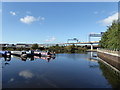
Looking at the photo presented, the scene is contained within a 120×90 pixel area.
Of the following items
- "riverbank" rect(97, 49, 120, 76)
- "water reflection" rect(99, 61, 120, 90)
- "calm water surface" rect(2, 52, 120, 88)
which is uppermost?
"riverbank" rect(97, 49, 120, 76)

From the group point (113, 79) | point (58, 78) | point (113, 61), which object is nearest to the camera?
point (58, 78)

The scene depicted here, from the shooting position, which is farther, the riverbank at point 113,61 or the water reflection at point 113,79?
the riverbank at point 113,61

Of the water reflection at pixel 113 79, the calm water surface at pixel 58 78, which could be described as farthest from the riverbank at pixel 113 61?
the calm water surface at pixel 58 78

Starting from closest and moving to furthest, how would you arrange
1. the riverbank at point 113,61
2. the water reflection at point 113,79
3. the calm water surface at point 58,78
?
the calm water surface at point 58,78 → the water reflection at point 113,79 → the riverbank at point 113,61

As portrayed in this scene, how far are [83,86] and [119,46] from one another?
25.9 metres

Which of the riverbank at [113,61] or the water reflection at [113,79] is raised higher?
the riverbank at [113,61]

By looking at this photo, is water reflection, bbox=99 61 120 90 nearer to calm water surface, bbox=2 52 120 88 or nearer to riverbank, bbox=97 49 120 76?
calm water surface, bbox=2 52 120 88

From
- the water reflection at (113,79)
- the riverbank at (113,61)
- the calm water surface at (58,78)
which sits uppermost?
the riverbank at (113,61)

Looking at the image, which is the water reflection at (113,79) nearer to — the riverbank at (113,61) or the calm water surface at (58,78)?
the calm water surface at (58,78)

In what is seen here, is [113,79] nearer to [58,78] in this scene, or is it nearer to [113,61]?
[58,78]

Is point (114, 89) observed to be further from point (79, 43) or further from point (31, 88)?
point (79, 43)

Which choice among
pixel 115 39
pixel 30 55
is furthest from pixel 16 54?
pixel 115 39

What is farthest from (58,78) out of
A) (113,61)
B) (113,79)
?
(113,61)

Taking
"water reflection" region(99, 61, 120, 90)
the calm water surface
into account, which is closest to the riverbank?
"water reflection" region(99, 61, 120, 90)
